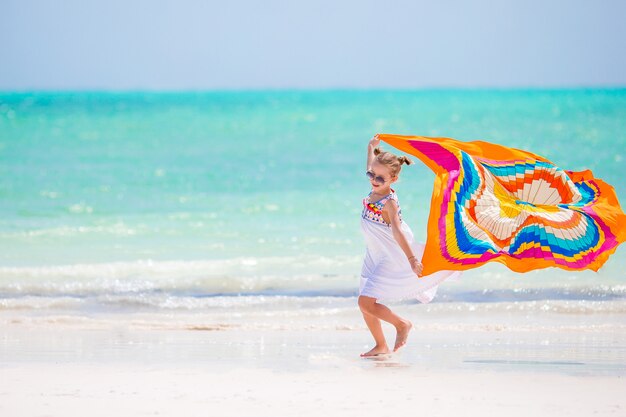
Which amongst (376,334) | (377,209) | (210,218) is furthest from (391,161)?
(210,218)

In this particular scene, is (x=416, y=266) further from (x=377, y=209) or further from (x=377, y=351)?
(x=377, y=351)

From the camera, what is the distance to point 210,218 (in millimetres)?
13984

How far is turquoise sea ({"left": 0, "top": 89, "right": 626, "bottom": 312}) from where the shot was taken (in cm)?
923

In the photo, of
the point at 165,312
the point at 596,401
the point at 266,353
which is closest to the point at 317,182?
the point at 165,312

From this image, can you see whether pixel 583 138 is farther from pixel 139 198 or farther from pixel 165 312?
pixel 165 312

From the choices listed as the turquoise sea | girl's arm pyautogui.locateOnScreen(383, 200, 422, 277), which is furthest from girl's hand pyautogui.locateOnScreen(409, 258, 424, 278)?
the turquoise sea

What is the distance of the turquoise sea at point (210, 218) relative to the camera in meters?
9.23

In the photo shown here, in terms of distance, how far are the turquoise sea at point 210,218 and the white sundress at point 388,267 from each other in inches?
92.8

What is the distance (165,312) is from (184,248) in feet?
10.4

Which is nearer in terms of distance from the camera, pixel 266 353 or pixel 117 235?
pixel 266 353

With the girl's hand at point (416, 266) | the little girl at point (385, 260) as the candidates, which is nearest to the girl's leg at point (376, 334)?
the little girl at point (385, 260)

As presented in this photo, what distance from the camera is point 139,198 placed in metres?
16.5

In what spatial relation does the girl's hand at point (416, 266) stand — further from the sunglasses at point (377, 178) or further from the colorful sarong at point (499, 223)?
the sunglasses at point (377, 178)

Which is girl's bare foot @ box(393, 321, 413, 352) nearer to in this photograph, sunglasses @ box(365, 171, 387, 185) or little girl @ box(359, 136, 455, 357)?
little girl @ box(359, 136, 455, 357)
